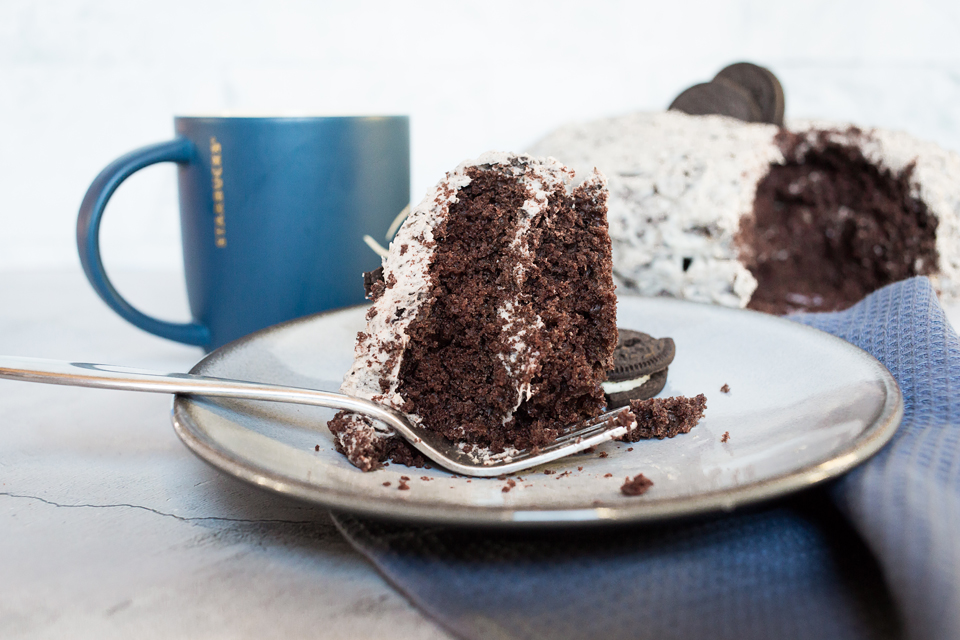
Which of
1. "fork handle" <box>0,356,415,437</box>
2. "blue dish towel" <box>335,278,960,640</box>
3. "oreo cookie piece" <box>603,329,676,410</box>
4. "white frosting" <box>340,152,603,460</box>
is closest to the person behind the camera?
"blue dish towel" <box>335,278,960,640</box>

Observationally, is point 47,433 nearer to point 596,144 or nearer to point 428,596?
point 428,596

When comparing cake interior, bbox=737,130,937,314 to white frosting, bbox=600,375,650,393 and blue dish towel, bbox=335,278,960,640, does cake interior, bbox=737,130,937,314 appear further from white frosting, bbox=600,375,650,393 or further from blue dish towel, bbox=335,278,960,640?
blue dish towel, bbox=335,278,960,640

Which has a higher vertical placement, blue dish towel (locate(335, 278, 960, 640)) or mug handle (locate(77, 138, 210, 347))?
mug handle (locate(77, 138, 210, 347))

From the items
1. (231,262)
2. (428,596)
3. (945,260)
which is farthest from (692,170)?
(428,596)

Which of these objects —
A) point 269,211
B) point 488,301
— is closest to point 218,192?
point 269,211

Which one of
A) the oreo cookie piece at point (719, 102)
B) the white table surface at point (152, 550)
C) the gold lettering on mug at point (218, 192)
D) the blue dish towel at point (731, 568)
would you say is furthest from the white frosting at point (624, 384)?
the oreo cookie piece at point (719, 102)

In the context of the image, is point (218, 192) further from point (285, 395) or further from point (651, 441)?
point (651, 441)

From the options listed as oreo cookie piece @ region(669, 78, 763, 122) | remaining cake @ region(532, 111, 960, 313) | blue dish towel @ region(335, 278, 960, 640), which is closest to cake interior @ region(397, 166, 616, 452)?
blue dish towel @ region(335, 278, 960, 640)
